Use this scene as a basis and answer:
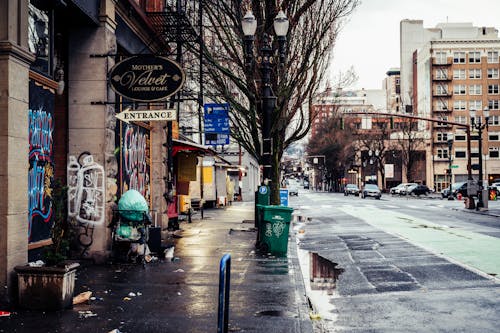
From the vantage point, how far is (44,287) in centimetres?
753

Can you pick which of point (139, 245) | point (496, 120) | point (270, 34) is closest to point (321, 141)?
point (496, 120)

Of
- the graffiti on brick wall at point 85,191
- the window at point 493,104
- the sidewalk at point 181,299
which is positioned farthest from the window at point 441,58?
the graffiti on brick wall at point 85,191

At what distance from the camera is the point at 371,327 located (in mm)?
7070

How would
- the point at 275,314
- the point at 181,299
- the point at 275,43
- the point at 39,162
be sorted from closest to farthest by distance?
the point at 275,314 < the point at 181,299 < the point at 39,162 < the point at 275,43

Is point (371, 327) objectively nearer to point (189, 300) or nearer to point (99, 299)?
point (189, 300)

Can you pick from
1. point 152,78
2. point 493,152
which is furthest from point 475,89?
point 152,78

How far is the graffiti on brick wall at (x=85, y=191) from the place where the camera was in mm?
12000

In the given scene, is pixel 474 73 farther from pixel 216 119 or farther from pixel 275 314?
pixel 275 314

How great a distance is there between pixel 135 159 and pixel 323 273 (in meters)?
6.56

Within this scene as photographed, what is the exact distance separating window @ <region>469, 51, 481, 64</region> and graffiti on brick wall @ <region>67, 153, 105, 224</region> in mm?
96369

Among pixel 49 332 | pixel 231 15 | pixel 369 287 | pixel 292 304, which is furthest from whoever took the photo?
pixel 231 15

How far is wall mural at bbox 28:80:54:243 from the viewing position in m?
9.23

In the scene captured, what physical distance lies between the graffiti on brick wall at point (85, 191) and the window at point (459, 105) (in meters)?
94.6

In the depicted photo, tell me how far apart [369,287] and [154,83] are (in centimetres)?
587
